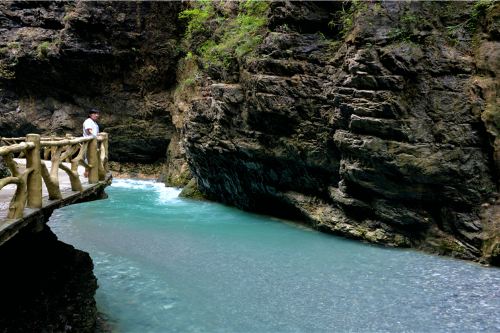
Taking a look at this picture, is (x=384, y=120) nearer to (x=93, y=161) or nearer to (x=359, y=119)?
(x=359, y=119)

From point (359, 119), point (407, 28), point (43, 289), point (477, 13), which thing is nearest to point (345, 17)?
point (407, 28)

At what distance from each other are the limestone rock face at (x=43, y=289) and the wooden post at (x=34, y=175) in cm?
187

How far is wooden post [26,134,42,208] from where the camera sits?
19.7ft

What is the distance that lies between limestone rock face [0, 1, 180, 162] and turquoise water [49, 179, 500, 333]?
12197 mm

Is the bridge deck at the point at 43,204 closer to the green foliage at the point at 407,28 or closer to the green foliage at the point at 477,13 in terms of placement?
the green foliage at the point at 407,28

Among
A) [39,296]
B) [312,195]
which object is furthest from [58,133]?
[39,296]

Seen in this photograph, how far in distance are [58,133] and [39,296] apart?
20740mm

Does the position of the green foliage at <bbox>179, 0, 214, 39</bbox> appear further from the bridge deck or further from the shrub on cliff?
the bridge deck

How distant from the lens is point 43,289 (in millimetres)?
7531

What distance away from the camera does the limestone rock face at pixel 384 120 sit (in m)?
11.0

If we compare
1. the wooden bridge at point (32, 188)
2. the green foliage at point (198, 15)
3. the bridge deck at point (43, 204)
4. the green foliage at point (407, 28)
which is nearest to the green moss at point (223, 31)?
the green foliage at point (198, 15)

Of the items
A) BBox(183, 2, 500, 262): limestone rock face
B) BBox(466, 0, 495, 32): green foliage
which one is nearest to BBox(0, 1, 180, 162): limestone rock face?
BBox(183, 2, 500, 262): limestone rock face

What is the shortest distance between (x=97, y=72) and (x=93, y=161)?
18.0 metres

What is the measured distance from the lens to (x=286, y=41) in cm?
1441
